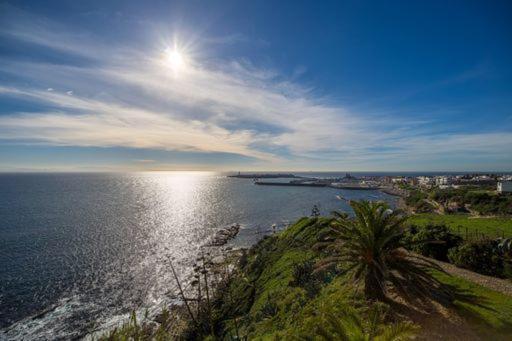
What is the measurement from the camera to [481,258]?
52.6 feet

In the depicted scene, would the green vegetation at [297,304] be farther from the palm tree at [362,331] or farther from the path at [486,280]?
the path at [486,280]

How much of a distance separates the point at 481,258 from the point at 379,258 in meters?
9.57

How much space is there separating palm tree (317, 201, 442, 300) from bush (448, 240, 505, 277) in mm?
7156

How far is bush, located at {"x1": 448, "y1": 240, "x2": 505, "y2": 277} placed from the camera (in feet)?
50.6

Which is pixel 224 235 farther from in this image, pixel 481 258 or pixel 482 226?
pixel 481 258

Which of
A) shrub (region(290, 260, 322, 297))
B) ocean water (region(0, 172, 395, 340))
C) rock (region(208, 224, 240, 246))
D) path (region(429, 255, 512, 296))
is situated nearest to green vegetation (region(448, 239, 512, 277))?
path (region(429, 255, 512, 296))

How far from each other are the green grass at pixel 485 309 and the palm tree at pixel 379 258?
1377 millimetres

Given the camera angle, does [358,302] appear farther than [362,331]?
Yes

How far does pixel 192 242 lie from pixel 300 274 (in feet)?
117

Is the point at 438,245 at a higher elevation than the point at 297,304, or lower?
higher

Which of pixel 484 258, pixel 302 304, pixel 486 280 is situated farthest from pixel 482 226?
pixel 302 304

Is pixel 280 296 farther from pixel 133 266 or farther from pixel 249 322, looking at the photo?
pixel 133 266

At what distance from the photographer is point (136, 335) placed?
6902 mm

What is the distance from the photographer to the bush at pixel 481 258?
15.4 meters
